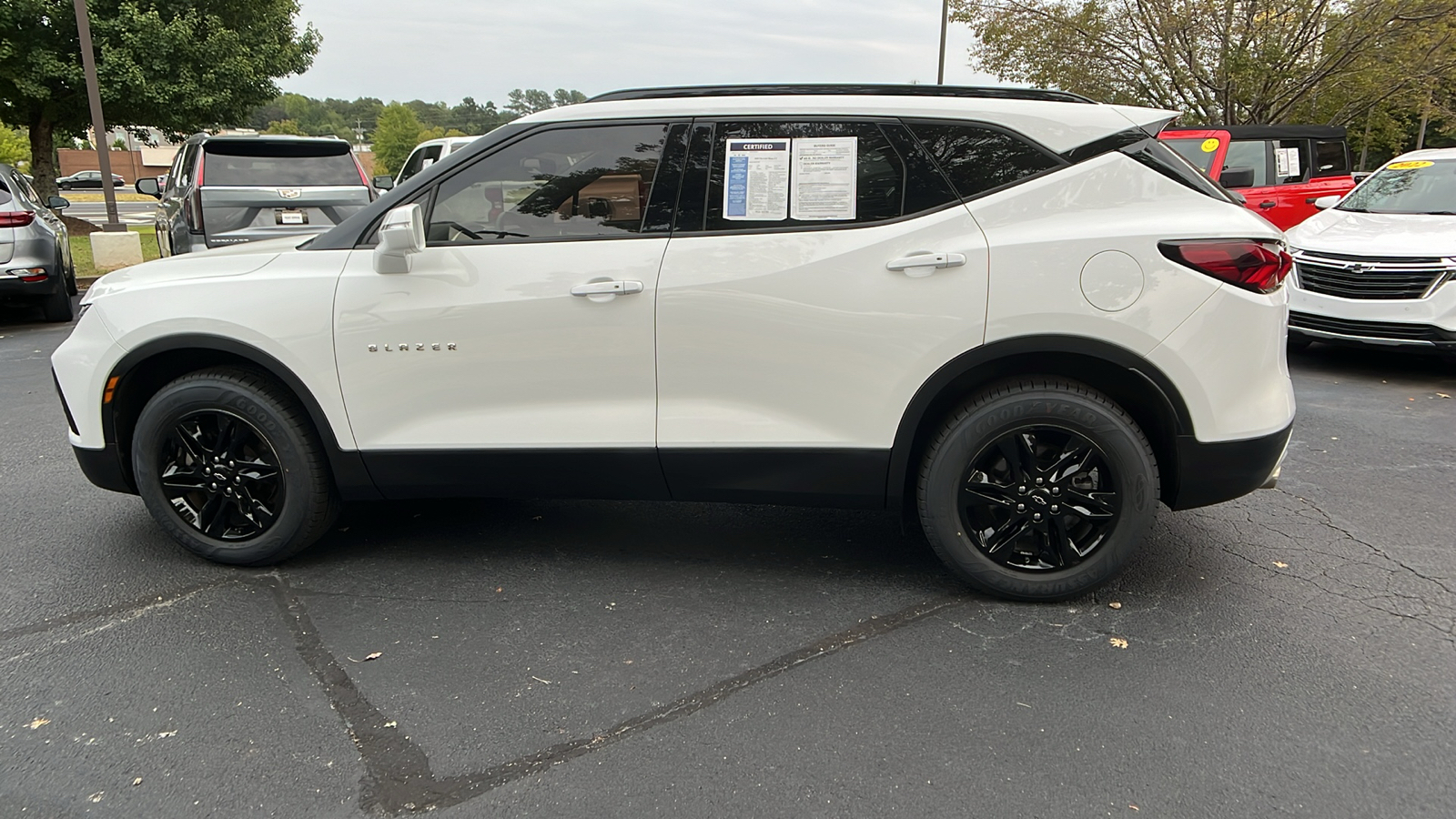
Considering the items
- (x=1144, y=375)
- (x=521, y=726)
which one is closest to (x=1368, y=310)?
(x=1144, y=375)

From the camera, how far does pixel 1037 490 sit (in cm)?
324

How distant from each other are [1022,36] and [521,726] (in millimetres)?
19878

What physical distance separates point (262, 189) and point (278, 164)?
1.55 feet

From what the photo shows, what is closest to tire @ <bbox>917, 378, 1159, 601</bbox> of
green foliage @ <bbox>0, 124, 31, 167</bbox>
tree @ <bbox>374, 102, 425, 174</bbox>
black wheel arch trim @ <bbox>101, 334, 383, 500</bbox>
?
black wheel arch trim @ <bbox>101, 334, 383, 500</bbox>

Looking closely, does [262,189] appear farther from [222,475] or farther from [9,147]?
[9,147]

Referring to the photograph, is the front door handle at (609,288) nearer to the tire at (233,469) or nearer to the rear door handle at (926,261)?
the rear door handle at (926,261)

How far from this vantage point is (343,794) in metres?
2.37

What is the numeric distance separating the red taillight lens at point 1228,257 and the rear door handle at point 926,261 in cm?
62

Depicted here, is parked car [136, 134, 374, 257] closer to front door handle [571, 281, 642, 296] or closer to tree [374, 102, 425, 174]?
front door handle [571, 281, 642, 296]

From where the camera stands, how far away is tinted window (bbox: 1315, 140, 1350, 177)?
38.4 feet

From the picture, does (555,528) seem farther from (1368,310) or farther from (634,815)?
(1368,310)

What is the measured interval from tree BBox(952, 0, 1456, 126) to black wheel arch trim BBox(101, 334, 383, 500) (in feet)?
53.7

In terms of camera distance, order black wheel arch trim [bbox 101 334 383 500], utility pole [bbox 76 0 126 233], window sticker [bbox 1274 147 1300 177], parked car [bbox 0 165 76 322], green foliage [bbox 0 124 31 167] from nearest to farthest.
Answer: black wheel arch trim [bbox 101 334 383 500]
parked car [bbox 0 165 76 322]
window sticker [bbox 1274 147 1300 177]
utility pole [bbox 76 0 126 233]
green foliage [bbox 0 124 31 167]

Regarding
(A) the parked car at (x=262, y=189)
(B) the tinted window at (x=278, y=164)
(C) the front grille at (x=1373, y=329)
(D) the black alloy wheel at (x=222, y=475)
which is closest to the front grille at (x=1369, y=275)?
(C) the front grille at (x=1373, y=329)
